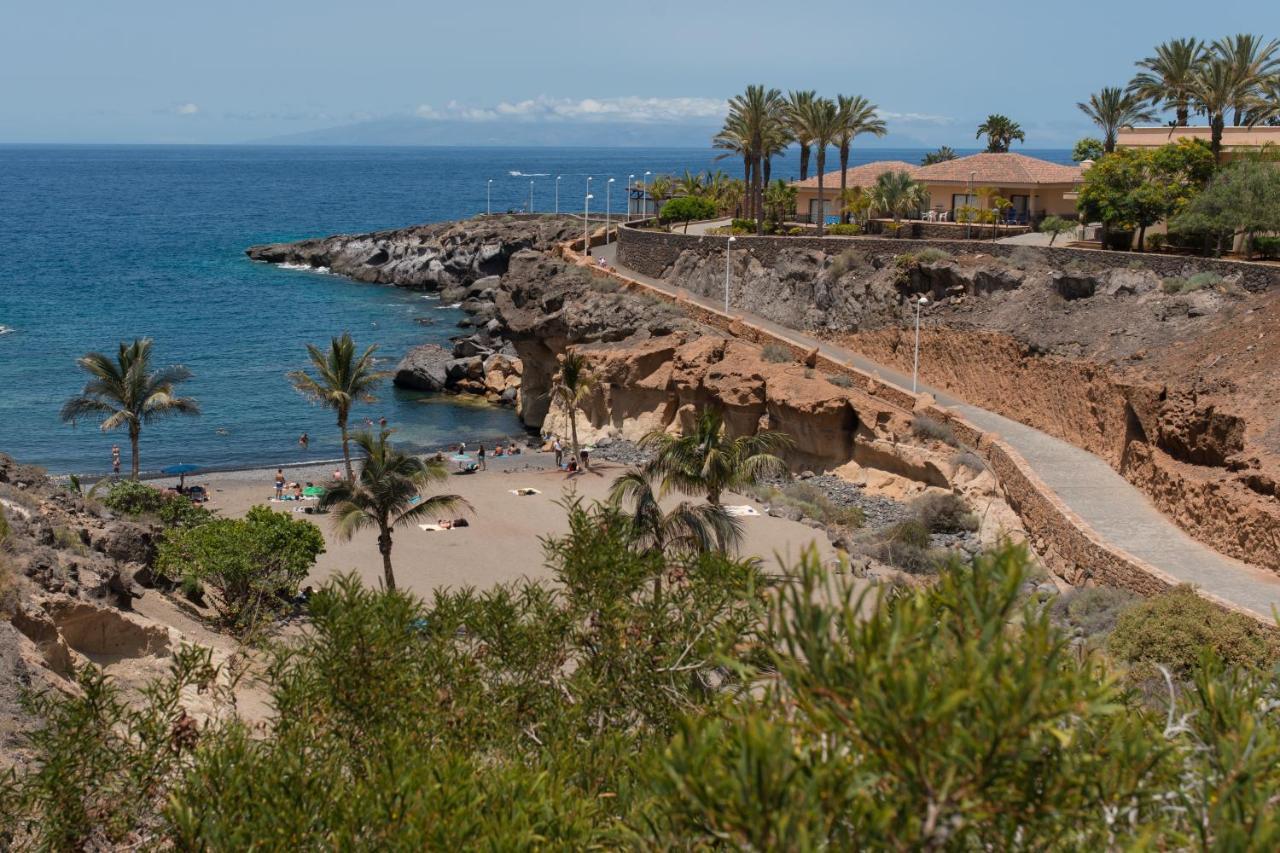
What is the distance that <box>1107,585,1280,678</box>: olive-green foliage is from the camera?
19.0m

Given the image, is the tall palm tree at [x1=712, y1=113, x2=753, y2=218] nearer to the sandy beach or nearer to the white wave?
the sandy beach

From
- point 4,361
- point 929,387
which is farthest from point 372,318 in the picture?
→ point 929,387

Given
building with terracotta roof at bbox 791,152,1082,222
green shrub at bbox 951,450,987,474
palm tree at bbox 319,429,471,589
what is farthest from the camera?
building with terracotta roof at bbox 791,152,1082,222

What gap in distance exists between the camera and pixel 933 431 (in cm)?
3522

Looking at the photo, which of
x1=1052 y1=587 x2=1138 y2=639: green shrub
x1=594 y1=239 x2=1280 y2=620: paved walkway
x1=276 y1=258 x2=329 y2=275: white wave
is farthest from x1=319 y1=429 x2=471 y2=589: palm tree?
x1=276 y1=258 x2=329 y2=275: white wave

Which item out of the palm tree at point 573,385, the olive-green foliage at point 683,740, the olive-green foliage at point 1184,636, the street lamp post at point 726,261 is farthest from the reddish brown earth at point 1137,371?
the olive-green foliage at point 683,740

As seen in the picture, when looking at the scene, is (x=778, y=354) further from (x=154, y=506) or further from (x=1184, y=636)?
(x=1184, y=636)

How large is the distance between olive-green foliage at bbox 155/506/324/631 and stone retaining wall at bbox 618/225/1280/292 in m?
26.3

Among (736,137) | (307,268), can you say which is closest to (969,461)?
(736,137)

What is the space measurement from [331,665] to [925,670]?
6799 millimetres

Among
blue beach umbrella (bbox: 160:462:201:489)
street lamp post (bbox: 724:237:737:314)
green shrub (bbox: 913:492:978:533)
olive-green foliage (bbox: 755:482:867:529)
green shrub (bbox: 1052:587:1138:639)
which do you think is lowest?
blue beach umbrella (bbox: 160:462:201:489)

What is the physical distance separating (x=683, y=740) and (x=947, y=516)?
2573cm

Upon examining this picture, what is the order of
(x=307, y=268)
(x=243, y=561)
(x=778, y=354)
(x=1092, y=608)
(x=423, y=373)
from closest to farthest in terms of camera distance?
(x=1092, y=608), (x=243, y=561), (x=778, y=354), (x=423, y=373), (x=307, y=268)

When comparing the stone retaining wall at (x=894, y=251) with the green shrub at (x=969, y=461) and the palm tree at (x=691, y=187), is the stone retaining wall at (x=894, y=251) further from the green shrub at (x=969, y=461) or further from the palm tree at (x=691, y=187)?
the palm tree at (x=691, y=187)
